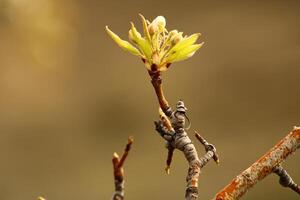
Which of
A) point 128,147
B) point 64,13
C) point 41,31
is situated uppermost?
point 64,13

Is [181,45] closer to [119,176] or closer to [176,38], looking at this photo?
[176,38]

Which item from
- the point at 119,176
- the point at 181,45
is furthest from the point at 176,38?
the point at 119,176

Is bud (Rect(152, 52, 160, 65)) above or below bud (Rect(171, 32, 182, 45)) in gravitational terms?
below

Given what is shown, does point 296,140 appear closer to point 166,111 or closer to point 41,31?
point 166,111

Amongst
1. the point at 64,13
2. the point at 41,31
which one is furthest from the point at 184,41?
the point at 64,13

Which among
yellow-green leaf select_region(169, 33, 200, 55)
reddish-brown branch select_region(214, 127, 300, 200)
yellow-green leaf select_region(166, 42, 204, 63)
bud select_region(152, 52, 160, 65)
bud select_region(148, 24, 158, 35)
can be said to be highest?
bud select_region(148, 24, 158, 35)

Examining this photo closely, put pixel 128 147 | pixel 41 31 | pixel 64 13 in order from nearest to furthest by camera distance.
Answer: pixel 128 147 → pixel 41 31 → pixel 64 13

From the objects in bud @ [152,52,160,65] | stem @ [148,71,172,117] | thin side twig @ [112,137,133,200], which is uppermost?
bud @ [152,52,160,65]

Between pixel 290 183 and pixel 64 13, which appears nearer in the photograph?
pixel 290 183
